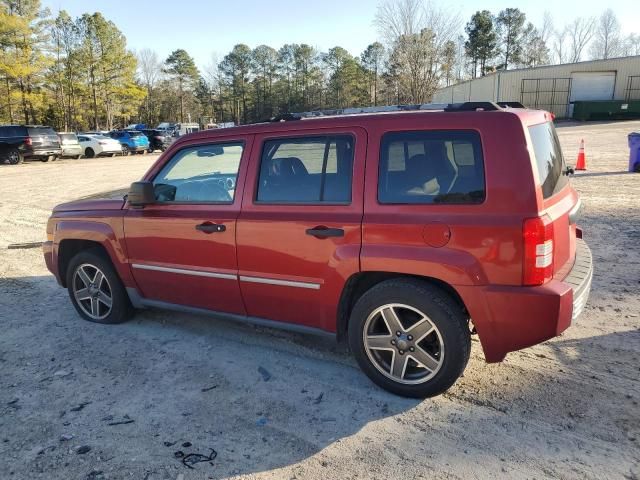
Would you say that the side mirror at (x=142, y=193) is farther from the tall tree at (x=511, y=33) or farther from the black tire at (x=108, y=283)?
the tall tree at (x=511, y=33)

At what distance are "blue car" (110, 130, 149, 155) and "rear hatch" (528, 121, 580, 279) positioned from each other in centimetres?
3284

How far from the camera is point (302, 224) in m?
3.45

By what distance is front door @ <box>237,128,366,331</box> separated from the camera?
10.9 ft

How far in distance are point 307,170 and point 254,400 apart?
165 cm

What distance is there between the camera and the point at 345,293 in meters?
3.42

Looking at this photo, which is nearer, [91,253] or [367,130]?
[367,130]

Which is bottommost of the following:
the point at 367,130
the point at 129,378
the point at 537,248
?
the point at 129,378

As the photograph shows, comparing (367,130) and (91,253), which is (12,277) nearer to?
(91,253)

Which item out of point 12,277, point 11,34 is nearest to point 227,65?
point 11,34

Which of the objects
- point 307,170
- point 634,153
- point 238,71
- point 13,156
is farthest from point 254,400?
point 238,71

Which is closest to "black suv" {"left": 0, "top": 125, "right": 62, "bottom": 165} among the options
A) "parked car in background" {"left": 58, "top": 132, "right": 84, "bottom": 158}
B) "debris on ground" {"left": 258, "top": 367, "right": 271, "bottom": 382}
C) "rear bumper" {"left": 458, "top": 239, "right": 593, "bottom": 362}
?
"parked car in background" {"left": 58, "top": 132, "right": 84, "bottom": 158}

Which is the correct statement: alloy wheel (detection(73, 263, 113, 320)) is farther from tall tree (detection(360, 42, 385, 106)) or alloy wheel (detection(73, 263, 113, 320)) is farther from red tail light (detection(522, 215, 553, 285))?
tall tree (detection(360, 42, 385, 106))

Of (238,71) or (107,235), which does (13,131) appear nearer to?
(107,235)

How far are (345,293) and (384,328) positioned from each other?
36cm
